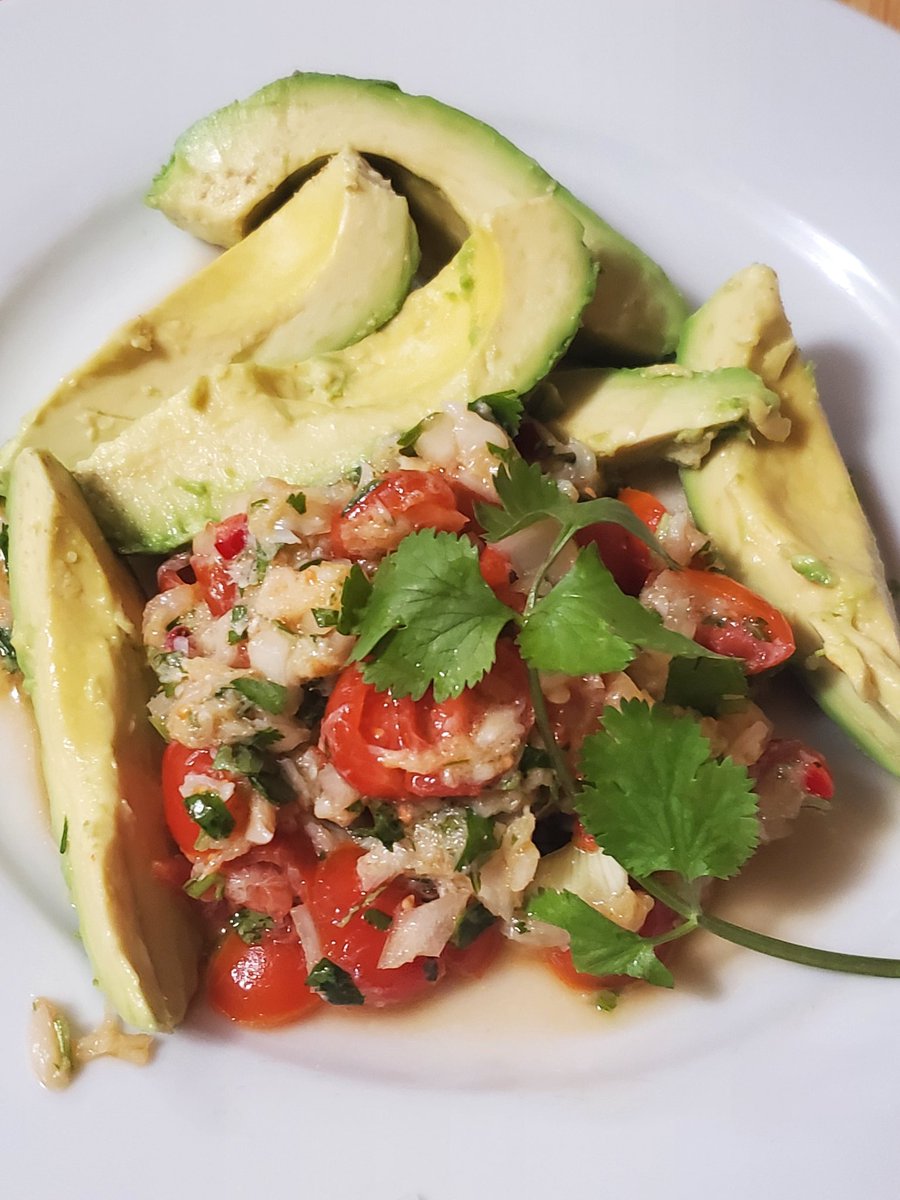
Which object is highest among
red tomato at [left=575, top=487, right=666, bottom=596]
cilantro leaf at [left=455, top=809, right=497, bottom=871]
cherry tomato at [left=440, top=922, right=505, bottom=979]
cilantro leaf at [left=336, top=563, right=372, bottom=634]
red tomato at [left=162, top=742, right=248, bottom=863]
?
red tomato at [left=575, top=487, right=666, bottom=596]

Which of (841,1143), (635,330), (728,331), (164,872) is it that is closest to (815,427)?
(728,331)

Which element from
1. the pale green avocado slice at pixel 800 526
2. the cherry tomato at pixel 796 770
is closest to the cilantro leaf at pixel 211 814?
the cherry tomato at pixel 796 770

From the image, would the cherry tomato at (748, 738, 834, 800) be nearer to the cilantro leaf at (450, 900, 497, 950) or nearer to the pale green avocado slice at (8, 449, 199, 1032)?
the cilantro leaf at (450, 900, 497, 950)

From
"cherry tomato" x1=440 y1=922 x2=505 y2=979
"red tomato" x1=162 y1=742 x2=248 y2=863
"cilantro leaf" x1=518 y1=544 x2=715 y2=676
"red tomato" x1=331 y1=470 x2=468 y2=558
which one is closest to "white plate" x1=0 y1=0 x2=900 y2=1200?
"cherry tomato" x1=440 y1=922 x2=505 y2=979

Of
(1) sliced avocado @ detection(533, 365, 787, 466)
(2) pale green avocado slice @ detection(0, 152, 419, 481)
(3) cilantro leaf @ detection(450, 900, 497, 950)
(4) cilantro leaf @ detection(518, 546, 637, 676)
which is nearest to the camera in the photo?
(4) cilantro leaf @ detection(518, 546, 637, 676)

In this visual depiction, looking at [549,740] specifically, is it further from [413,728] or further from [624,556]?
[624,556]

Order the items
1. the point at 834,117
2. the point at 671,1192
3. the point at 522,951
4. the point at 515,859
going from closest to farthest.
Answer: the point at 671,1192 < the point at 515,859 < the point at 522,951 < the point at 834,117

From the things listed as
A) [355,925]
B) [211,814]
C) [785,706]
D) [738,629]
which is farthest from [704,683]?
[211,814]

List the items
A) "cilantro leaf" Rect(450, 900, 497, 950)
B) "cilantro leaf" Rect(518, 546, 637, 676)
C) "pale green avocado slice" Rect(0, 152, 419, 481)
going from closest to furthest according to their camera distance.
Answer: "cilantro leaf" Rect(518, 546, 637, 676) → "cilantro leaf" Rect(450, 900, 497, 950) → "pale green avocado slice" Rect(0, 152, 419, 481)

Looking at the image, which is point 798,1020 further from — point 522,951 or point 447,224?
point 447,224
